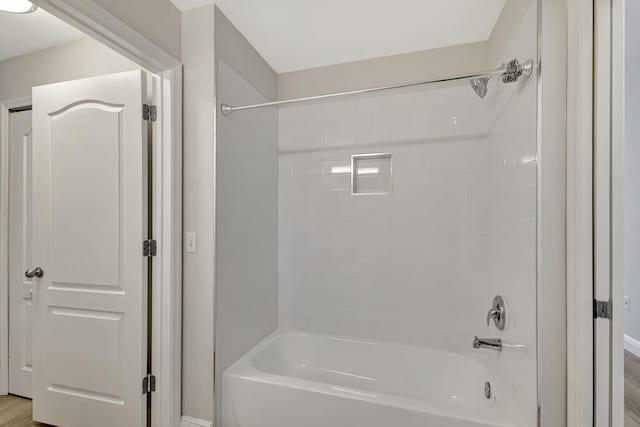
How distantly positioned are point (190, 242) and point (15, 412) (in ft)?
5.86

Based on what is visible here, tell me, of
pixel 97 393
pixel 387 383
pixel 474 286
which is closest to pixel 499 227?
pixel 474 286

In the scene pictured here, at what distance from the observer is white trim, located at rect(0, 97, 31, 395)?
2.21m

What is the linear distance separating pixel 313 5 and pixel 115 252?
68.4 inches

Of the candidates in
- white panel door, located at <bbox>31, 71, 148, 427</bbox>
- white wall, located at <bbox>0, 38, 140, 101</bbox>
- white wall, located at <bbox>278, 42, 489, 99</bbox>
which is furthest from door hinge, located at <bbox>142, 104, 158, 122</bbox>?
white wall, located at <bbox>278, 42, 489, 99</bbox>

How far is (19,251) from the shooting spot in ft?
7.24

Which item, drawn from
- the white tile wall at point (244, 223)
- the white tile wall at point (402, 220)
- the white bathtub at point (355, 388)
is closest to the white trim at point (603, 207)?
the white bathtub at point (355, 388)

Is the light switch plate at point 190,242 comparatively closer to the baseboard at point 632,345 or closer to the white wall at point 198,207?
the white wall at point 198,207

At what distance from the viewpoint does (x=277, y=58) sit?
2.17m

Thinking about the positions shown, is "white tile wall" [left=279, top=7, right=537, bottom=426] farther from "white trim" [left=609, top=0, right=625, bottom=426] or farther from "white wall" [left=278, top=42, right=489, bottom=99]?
"white trim" [left=609, top=0, right=625, bottom=426]

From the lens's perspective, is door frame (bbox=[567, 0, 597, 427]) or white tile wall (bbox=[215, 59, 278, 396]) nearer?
door frame (bbox=[567, 0, 597, 427])

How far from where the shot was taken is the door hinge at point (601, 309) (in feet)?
3.24

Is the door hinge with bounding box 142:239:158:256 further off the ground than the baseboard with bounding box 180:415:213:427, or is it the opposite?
the door hinge with bounding box 142:239:158:256

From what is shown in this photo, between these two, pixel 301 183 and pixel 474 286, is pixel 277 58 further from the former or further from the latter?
pixel 474 286

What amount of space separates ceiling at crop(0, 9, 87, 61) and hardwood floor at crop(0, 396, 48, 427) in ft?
8.06
